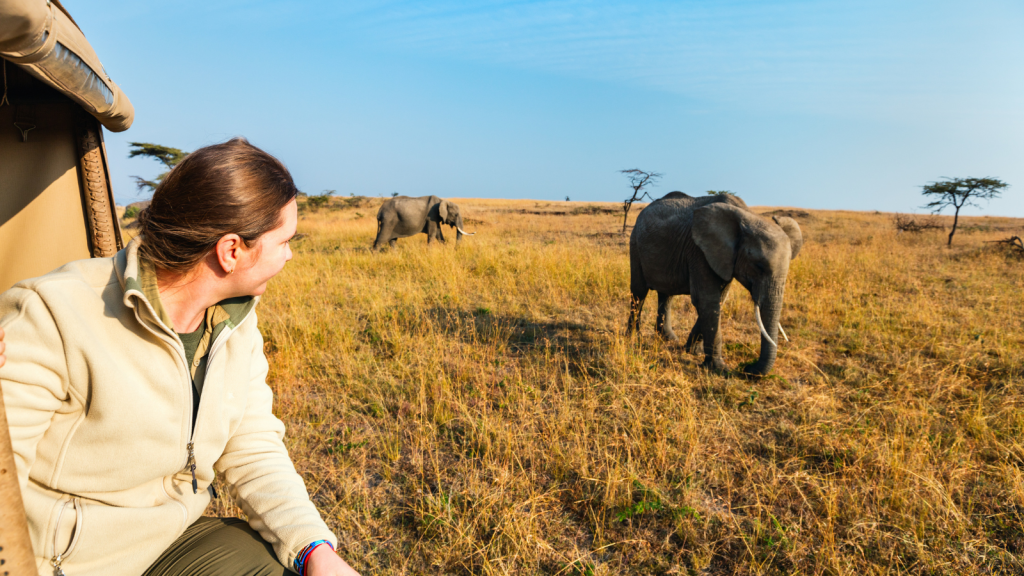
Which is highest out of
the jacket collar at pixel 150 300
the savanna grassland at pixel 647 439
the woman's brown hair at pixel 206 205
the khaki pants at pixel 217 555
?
the woman's brown hair at pixel 206 205

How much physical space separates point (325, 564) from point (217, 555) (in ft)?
1.26

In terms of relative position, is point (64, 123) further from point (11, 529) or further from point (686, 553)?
point (686, 553)

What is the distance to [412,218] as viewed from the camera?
15516 millimetres

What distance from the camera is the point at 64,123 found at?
9.50 feet

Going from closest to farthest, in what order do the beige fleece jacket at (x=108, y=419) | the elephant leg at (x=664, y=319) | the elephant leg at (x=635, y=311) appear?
the beige fleece jacket at (x=108, y=419) → the elephant leg at (x=635, y=311) → the elephant leg at (x=664, y=319)

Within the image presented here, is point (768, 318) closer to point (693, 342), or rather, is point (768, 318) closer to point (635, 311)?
point (693, 342)

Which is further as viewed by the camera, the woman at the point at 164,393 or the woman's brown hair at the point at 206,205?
the woman's brown hair at the point at 206,205

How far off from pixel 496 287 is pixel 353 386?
13.6 feet

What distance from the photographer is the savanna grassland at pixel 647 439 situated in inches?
109

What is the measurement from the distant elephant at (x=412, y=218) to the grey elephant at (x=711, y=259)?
30.7 ft

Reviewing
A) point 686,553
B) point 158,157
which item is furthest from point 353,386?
point 158,157

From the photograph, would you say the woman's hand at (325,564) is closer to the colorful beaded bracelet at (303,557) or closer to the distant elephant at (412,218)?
the colorful beaded bracelet at (303,557)

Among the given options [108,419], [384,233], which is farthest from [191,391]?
[384,233]

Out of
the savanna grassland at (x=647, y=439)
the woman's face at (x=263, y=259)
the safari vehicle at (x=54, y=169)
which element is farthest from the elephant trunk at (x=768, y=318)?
the safari vehicle at (x=54, y=169)
